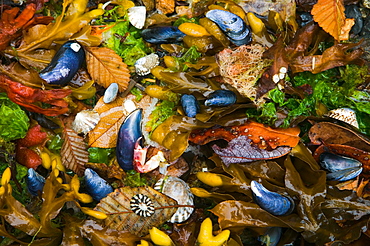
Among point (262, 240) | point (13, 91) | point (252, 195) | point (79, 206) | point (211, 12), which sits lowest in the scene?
point (262, 240)

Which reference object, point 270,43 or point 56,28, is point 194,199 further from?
point 56,28

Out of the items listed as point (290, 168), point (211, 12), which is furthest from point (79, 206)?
point (211, 12)

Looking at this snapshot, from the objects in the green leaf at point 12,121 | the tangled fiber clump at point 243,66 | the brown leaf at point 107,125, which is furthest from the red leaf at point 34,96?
the tangled fiber clump at point 243,66

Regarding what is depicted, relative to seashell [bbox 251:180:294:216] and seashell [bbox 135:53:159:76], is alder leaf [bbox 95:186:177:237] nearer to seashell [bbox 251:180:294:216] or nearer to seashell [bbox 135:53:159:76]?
seashell [bbox 251:180:294:216]

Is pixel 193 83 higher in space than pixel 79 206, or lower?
higher

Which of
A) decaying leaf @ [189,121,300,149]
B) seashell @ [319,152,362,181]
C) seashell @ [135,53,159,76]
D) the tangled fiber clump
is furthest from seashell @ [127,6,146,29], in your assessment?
seashell @ [319,152,362,181]

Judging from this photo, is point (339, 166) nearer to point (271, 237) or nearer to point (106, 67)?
point (271, 237)

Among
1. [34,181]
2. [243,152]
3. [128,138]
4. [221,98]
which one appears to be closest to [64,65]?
[128,138]
